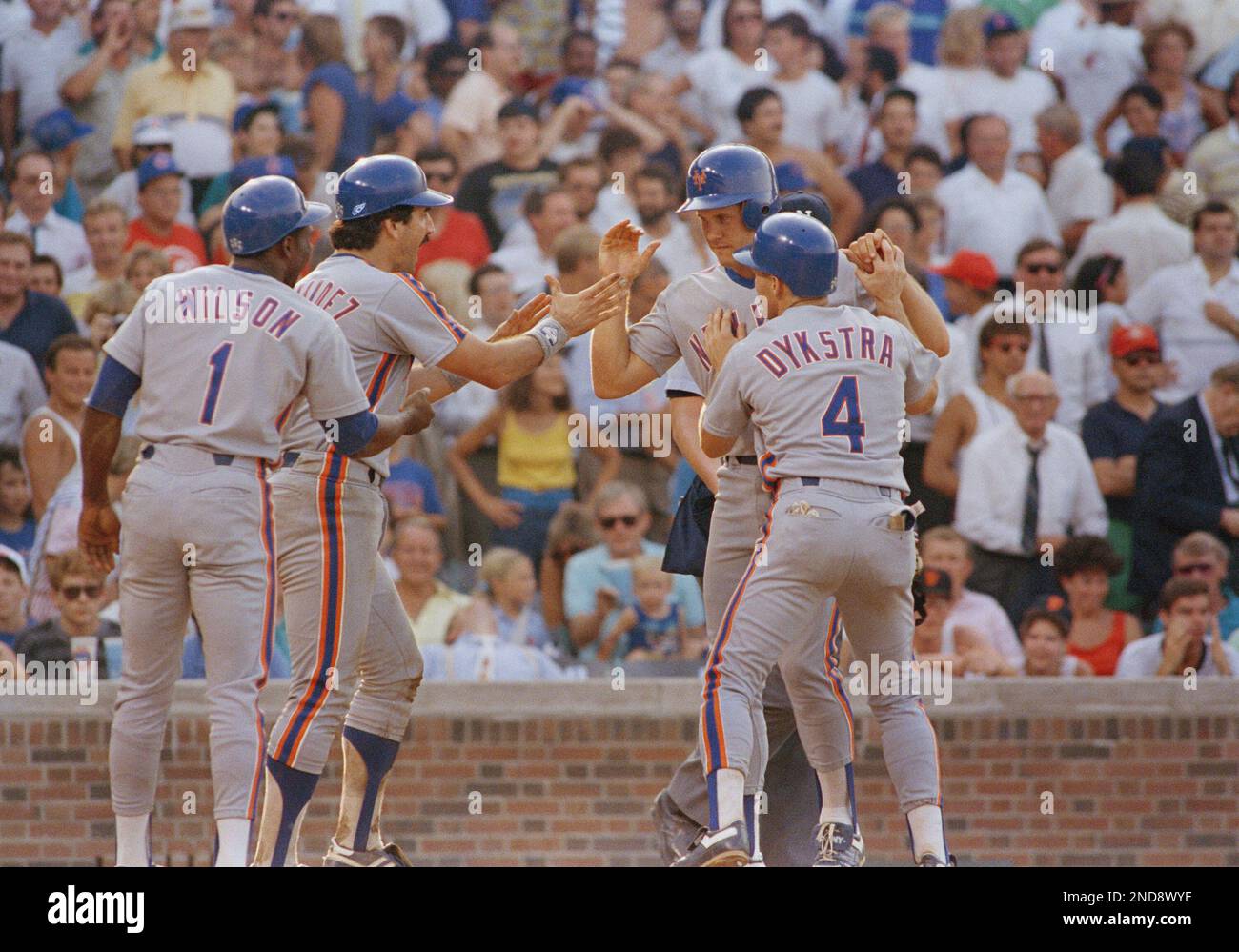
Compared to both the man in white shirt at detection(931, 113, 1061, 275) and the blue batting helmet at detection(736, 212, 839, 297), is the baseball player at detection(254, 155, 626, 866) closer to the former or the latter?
the blue batting helmet at detection(736, 212, 839, 297)

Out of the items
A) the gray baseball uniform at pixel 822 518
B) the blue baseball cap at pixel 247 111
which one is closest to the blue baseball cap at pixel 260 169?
the blue baseball cap at pixel 247 111

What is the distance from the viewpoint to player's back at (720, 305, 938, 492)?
5.86 metres

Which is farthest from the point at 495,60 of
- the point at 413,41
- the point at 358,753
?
the point at 358,753

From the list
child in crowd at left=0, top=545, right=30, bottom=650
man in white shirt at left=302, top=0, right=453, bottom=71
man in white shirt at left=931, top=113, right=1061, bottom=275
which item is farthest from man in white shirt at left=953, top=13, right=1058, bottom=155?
child in crowd at left=0, top=545, right=30, bottom=650

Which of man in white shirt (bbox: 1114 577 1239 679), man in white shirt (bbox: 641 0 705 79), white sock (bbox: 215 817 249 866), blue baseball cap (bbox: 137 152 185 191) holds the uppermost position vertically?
man in white shirt (bbox: 641 0 705 79)

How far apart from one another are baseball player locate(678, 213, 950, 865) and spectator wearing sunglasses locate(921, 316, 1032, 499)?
4.13m

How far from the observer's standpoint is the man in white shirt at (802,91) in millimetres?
12117

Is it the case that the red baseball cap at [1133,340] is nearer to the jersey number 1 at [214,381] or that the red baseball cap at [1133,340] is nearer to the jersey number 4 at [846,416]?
the jersey number 4 at [846,416]

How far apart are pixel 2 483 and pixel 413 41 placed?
437 cm

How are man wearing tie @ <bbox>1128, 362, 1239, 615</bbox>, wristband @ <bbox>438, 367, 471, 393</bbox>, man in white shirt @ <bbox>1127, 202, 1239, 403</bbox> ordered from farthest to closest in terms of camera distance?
man in white shirt @ <bbox>1127, 202, 1239, 403</bbox>
man wearing tie @ <bbox>1128, 362, 1239, 615</bbox>
wristband @ <bbox>438, 367, 471, 393</bbox>

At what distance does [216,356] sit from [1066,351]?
6.04 metres

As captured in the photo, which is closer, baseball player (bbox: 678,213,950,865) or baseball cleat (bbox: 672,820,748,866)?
baseball cleat (bbox: 672,820,748,866)
